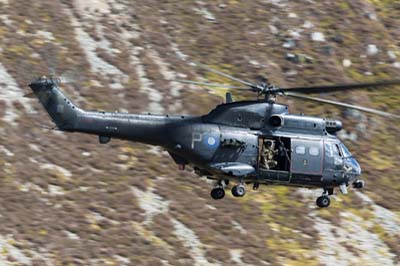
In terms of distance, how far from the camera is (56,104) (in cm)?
2822

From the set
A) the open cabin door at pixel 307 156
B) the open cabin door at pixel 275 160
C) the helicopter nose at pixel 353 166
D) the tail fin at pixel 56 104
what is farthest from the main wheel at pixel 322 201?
Answer: the tail fin at pixel 56 104

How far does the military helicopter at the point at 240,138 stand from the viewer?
28297 millimetres

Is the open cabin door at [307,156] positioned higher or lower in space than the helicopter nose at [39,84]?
lower

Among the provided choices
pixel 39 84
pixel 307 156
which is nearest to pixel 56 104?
pixel 39 84

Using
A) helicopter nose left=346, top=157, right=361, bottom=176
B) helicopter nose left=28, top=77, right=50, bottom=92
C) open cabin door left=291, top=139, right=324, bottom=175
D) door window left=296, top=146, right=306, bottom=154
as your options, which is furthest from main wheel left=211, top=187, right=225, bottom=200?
helicopter nose left=28, top=77, right=50, bottom=92

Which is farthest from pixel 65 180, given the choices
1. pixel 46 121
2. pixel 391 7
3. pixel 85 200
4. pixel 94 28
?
pixel 391 7

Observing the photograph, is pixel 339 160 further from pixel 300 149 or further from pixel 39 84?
pixel 39 84

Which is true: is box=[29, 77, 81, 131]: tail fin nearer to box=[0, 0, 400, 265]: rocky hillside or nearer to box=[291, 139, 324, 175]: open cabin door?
box=[0, 0, 400, 265]: rocky hillside

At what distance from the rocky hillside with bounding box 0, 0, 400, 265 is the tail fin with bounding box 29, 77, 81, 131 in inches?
201

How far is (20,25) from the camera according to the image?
145 ft

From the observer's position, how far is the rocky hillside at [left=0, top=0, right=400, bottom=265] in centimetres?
3541

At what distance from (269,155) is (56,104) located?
275 inches

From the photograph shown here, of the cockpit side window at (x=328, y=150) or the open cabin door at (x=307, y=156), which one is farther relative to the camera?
the cockpit side window at (x=328, y=150)

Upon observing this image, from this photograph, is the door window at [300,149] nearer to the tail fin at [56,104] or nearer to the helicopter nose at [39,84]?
the tail fin at [56,104]
